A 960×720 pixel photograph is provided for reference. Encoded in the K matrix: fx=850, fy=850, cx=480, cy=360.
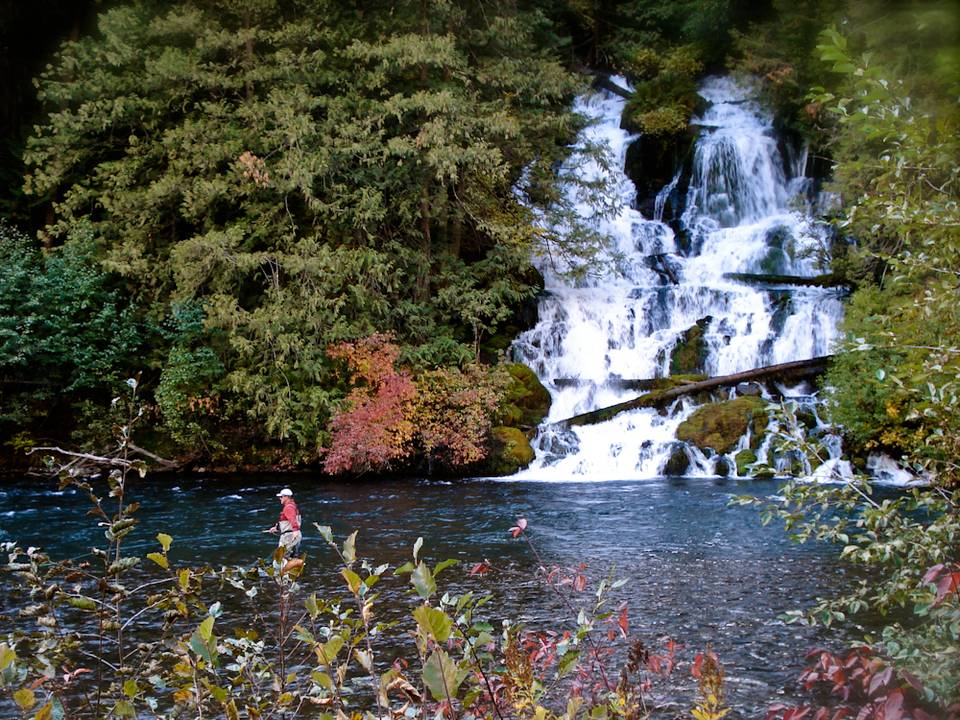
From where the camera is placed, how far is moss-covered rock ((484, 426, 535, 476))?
18.0m

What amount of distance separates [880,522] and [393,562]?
809cm

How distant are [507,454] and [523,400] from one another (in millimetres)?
2028

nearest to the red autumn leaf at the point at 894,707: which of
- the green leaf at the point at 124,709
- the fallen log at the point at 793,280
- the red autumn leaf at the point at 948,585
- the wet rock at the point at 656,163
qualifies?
the red autumn leaf at the point at 948,585

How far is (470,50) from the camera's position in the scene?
21062 millimetres

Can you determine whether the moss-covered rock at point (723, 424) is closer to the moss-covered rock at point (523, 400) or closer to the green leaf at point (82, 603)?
the moss-covered rock at point (523, 400)

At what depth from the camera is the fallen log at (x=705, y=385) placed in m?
18.6

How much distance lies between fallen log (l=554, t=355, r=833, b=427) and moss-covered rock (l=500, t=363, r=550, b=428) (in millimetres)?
720

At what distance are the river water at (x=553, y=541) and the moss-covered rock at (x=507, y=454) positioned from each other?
86 cm

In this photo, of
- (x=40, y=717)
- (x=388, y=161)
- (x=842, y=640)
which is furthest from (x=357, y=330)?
(x=40, y=717)

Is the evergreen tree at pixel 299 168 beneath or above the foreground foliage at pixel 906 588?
above

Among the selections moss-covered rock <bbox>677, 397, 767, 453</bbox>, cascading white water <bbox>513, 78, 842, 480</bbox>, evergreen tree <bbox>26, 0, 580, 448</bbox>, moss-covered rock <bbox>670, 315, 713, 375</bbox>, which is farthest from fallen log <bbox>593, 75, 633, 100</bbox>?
moss-covered rock <bbox>677, 397, 767, 453</bbox>

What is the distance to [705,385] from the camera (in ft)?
61.6

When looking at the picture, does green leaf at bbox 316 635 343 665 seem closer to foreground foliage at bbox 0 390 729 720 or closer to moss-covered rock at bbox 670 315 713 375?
foreground foliage at bbox 0 390 729 720

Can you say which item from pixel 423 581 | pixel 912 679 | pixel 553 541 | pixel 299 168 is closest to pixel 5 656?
pixel 423 581
